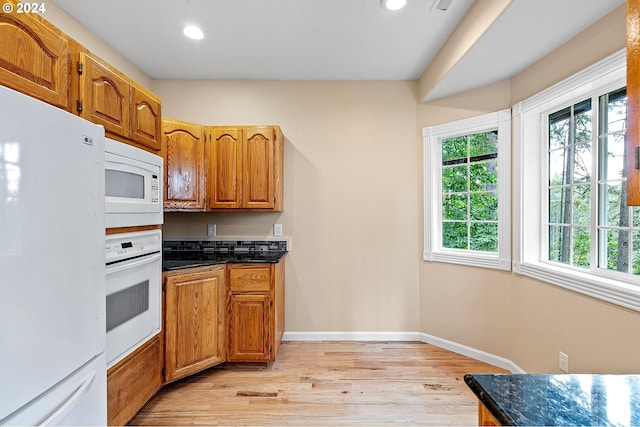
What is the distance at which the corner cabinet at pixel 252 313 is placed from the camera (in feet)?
7.93

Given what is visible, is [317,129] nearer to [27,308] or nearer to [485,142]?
[485,142]

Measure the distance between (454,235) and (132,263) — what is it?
2.69m

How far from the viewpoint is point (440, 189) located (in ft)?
9.68

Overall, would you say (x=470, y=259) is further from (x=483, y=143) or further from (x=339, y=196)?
(x=339, y=196)

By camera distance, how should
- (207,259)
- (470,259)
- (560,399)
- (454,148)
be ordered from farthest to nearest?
(454,148) → (470,259) → (207,259) → (560,399)

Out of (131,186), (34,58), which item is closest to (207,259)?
(131,186)

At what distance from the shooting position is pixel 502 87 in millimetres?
2469

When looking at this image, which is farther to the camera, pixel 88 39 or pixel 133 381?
pixel 88 39

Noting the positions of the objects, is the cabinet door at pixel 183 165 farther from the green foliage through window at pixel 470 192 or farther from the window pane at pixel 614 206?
the window pane at pixel 614 206

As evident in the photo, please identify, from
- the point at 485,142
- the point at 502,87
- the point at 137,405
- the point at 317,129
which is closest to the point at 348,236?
the point at 317,129

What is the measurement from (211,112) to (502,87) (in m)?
2.72

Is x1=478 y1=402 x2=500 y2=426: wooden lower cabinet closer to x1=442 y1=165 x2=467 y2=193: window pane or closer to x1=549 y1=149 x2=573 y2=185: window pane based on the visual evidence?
x1=549 y1=149 x2=573 y2=185: window pane

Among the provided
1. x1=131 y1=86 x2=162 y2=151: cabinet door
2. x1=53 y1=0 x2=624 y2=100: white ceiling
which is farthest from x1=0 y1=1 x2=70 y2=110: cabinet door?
x1=53 y1=0 x2=624 y2=100: white ceiling

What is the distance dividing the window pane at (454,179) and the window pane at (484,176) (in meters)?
0.07
